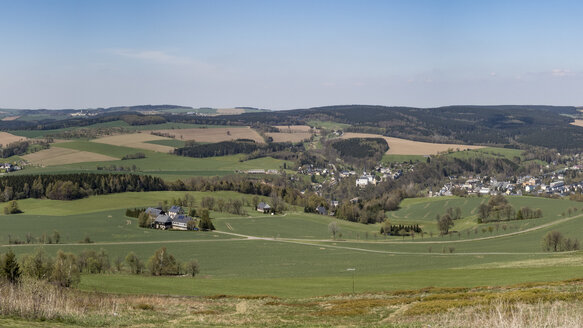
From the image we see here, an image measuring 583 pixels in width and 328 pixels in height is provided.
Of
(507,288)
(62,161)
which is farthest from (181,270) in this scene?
(62,161)

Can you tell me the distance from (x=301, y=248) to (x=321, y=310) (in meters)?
58.7

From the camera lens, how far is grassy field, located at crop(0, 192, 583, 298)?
53188 mm

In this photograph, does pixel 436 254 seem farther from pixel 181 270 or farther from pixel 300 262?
pixel 181 270

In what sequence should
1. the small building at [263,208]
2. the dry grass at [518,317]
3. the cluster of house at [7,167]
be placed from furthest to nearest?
the cluster of house at [7,167] < the small building at [263,208] < the dry grass at [518,317]

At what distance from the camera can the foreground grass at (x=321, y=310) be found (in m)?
27.8

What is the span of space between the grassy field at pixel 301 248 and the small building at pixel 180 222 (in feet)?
26.5

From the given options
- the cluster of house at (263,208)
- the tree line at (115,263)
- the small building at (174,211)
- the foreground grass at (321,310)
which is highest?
the foreground grass at (321,310)

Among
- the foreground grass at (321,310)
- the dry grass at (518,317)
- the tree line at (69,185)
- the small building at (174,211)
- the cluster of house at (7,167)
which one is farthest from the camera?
the cluster of house at (7,167)

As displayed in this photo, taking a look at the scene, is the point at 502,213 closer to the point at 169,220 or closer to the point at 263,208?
the point at 263,208

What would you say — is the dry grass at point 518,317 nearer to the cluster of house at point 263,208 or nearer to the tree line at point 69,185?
the cluster of house at point 263,208

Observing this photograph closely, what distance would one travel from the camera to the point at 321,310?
37188 mm

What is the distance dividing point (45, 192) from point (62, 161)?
60.7 m

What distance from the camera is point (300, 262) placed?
265ft

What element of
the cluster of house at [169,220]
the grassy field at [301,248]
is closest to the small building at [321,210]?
the grassy field at [301,248]
